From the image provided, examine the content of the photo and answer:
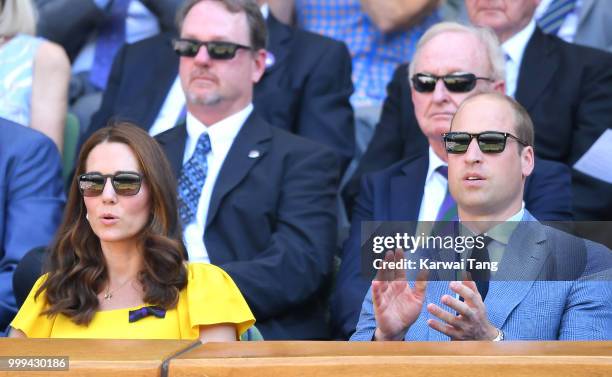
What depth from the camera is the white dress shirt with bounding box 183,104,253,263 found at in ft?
14.9

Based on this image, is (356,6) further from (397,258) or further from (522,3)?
(397,258)

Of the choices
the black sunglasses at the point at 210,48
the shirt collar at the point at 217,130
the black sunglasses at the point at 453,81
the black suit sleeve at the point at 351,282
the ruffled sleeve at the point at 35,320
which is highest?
the black sunglasses at the point at 210,48

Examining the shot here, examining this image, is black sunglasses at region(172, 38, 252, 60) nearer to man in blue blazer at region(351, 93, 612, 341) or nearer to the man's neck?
the man's neck

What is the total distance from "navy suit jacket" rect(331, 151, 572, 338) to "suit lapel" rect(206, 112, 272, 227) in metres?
0.43

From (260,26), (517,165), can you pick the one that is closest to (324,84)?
(260,26)

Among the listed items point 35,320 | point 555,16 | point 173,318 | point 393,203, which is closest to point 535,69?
point 555,16

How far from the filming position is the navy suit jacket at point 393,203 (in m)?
4.18

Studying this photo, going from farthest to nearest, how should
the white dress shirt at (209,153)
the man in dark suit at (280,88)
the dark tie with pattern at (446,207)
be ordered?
the man in dark suit at (280,88) < the white dress shirt at (209,153) < the dark tie with pattern at (446,207)

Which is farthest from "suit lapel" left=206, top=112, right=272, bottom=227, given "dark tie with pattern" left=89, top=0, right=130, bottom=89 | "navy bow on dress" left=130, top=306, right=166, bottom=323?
"dark tie with pattern" left=89, top=0, right=130, bottom=89

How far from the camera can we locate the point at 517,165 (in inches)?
141

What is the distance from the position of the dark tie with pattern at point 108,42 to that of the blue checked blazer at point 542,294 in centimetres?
333

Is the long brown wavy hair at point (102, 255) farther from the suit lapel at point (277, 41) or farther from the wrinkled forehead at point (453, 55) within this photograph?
the suit lapel at point (277, 41)

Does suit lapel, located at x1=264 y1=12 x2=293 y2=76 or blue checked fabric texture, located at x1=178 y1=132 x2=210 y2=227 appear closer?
blue checked fabric texture, located at x1=178 y1=132 x2=210 y2=227

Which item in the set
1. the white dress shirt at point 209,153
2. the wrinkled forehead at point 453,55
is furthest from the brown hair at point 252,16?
the wrinkled forehead at point 453,55
